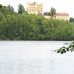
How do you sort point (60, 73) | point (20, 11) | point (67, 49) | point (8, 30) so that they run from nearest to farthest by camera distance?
point (67, 49) < point (60, 73) < point (8, 30) < point (20, 11)

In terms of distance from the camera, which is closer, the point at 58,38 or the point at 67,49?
the point at 67,49

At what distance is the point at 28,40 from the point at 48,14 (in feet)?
66.1

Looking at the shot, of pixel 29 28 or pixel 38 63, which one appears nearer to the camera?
pixel 38 63

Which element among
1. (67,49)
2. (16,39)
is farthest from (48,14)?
(67,49)

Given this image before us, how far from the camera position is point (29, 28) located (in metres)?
61.8

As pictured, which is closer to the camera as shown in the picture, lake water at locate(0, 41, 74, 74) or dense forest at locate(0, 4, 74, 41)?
lake water at locate(0, 41, 74, 74)

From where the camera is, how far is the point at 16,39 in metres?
60.4

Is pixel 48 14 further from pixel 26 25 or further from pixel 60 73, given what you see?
pixel 60 73

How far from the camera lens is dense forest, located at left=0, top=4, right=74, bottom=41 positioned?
195 ft

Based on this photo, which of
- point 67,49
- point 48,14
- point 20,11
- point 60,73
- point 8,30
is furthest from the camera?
point 48,14

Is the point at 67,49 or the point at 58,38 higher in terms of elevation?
the point at 67,49

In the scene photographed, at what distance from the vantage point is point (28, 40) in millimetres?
62281

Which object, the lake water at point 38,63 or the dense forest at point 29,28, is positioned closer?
the lake water at point 38,63

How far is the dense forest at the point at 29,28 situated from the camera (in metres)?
59.5
